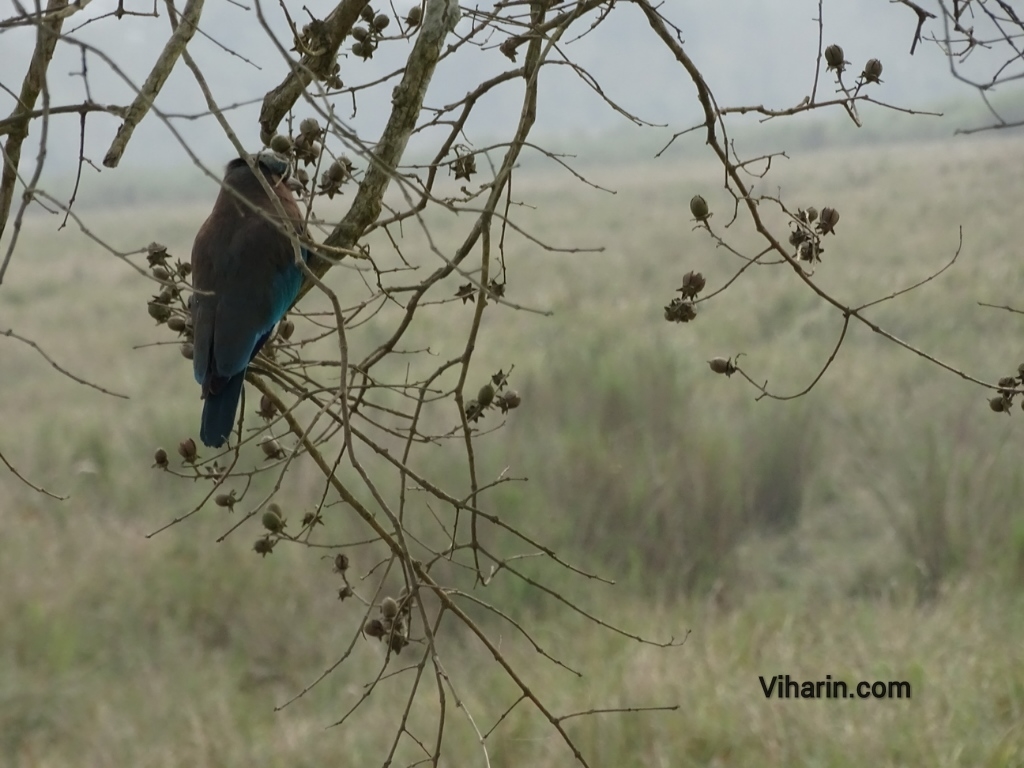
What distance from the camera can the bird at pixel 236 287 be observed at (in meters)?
2.24

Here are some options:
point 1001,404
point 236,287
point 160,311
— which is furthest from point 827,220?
point 236,287

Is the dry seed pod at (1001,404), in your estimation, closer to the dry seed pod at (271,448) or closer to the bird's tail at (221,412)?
the dry seed pod at (271,448)

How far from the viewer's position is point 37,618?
16.8 ft

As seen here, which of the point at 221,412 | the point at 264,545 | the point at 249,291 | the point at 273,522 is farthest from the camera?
the point at 249,291

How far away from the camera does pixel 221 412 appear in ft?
7.43

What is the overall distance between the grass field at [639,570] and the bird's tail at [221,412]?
179 cm

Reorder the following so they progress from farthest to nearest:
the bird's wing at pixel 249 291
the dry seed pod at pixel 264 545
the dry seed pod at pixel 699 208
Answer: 1. the bird's wing at pixel 249 291
2. the dry seed pod at pixel 264 545
3. the dry seed pod at pixel 699 208

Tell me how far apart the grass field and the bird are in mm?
1840

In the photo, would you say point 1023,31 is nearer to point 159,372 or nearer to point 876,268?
point 159,372

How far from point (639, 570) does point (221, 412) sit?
11.4ft

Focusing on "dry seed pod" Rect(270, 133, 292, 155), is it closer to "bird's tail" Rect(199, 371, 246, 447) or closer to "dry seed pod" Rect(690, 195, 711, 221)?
"bird's tail" Rect(199, 371, 246, 447)

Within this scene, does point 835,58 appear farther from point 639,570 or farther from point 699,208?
point 639,570

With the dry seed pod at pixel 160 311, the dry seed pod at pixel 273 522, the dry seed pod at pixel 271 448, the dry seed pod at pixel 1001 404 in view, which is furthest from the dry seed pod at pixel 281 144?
the dry seed pod at pixel 1001 404

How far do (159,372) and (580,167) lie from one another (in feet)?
82.7
